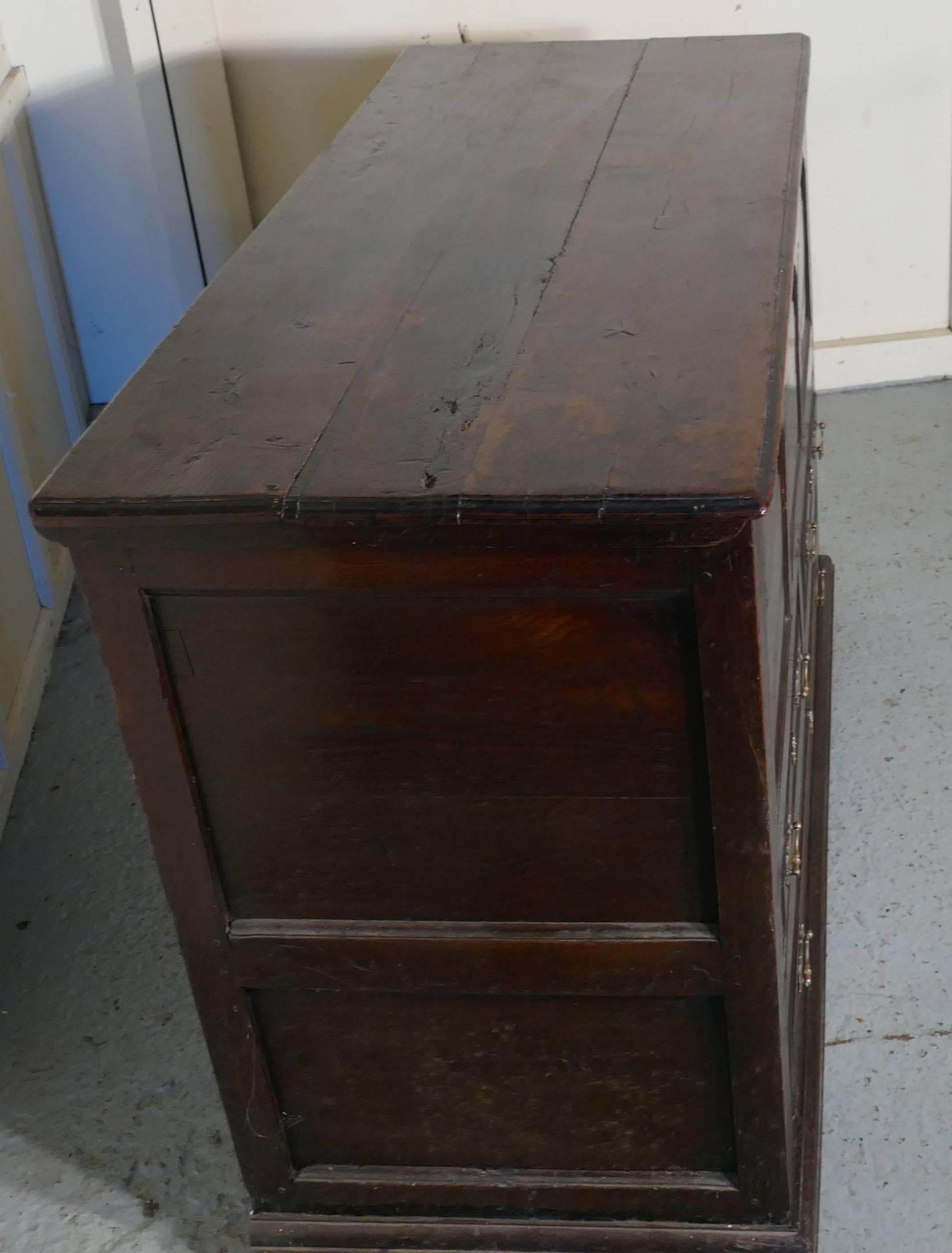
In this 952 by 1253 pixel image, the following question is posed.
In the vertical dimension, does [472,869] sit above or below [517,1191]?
above

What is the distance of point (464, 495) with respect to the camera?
1155mm

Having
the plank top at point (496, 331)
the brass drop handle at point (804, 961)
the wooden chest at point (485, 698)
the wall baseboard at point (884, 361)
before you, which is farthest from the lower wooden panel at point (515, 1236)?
the wall baseboard at point (884, 361)

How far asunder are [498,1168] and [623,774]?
547 mm

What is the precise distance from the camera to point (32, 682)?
105 inches

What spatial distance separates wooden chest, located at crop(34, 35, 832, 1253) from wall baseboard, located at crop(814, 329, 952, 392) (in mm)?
1680

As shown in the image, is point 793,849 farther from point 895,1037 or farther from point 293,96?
point 293,96

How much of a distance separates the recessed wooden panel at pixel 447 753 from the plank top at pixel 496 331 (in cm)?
12

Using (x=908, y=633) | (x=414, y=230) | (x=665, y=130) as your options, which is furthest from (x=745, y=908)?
(x=908, y=633)

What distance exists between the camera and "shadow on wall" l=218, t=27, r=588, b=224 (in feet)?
10.6

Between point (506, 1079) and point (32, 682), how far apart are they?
56.9 inches

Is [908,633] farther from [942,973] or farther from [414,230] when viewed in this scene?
[414,230]

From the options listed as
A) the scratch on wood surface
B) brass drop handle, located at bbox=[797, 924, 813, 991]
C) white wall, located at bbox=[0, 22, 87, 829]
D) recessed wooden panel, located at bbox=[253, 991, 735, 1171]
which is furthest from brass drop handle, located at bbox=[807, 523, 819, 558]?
white wall, located at bbox=[0, 22, 87, 829]

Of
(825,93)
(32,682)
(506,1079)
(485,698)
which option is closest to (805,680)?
(506,1079)

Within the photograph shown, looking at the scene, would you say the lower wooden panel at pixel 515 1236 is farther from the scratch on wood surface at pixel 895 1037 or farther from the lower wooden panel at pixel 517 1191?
the scratch on wood surface at pixel 895 1037
